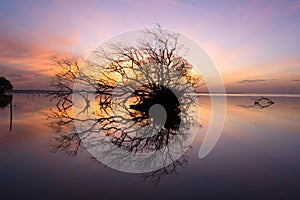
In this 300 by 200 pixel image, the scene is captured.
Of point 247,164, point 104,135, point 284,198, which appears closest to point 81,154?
point 104,135

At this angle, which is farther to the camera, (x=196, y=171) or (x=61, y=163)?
(x=61, y=163)

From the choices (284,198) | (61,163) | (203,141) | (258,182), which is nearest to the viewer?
(284,198)

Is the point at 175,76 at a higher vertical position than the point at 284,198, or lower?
higher

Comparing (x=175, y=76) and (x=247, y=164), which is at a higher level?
(x=175, y=76)

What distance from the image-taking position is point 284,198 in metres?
5.75

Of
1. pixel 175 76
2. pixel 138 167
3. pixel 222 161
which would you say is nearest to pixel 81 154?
pixel 138 167

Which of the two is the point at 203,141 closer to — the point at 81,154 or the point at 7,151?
the point at 81,154

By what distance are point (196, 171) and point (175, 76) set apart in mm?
21399

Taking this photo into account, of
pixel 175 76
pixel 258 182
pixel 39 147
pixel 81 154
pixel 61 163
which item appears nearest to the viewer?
pixel 258 182

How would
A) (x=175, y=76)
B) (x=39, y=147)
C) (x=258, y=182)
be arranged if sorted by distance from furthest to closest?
1. (x=175, y=76)
2. (x=39, y=147)
3. (x=258, y=182)

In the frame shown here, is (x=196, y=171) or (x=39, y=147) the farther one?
(x=39, y=147)

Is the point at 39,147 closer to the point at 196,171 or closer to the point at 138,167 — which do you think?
the point at 138,167

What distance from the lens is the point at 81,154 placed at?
9.65 meters

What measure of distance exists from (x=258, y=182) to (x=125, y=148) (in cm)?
584
